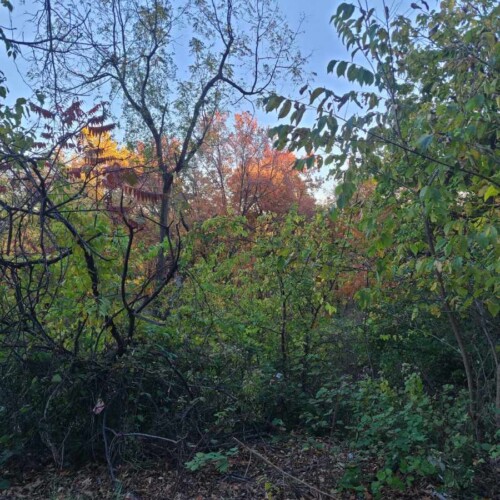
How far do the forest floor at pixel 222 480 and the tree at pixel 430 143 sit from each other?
52.5 inches

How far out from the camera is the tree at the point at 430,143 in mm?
3016

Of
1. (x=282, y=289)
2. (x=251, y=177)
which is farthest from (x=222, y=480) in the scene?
(x=251, y=177)

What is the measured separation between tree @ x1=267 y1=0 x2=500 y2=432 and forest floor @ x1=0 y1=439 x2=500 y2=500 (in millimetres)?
1335

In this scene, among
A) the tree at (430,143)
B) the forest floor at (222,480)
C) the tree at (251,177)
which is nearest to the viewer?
the tree at (430,143)

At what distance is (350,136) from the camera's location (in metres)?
3.07

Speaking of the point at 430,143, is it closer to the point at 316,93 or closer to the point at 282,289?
the point at 316,93

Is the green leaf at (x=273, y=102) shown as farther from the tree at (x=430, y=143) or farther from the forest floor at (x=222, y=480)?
the forest floor at (x=222, y=480)

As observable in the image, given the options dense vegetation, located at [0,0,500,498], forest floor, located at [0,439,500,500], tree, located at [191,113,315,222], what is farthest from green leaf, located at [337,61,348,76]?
tree, located at [191,113,315,222]

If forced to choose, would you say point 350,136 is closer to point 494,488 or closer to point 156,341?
point 494,488

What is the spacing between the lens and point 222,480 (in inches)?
177

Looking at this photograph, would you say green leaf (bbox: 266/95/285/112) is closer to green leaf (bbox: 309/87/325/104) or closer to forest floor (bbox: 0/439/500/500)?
green leaf (bbox: 309/87/325/104)

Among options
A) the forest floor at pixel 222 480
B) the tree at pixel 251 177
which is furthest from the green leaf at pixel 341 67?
the tree at pixel 251 177

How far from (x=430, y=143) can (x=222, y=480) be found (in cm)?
334

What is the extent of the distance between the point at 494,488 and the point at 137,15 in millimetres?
9966
